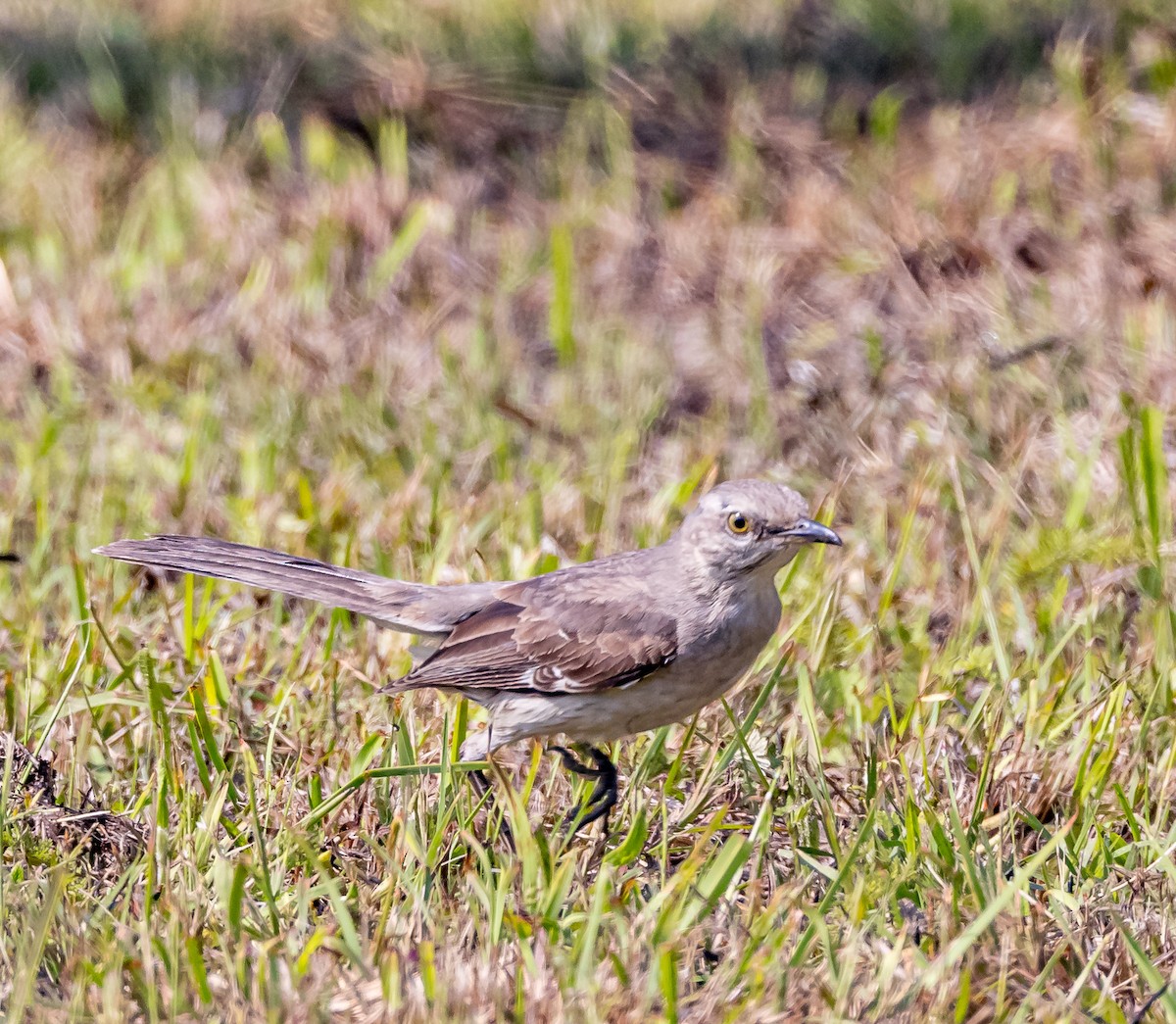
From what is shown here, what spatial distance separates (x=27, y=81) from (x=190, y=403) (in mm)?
4029

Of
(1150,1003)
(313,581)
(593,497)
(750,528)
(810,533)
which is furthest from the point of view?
(593,497)

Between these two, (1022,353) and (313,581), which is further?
(1022,353)

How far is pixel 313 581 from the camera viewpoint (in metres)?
5.20

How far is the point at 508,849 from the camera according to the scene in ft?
14.3

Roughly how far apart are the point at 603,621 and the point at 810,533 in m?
0.66

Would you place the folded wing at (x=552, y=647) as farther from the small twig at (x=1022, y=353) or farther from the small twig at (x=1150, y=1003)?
the small twig at (x=1022, y=353)

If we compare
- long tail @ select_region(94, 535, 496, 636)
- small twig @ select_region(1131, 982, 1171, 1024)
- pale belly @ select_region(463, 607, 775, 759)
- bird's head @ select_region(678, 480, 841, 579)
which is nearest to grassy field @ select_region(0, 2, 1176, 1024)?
small twig @ select_region(1131, 982, 1171, 1024)

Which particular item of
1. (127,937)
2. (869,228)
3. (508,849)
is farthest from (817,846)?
(869,228)

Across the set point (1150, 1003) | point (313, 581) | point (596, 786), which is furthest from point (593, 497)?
point (1150, 1003)

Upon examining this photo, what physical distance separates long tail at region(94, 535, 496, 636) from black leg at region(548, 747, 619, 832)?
555 mm

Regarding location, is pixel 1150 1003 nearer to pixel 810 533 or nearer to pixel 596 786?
pixel 810 533

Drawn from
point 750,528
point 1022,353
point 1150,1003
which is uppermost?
point 1022,353

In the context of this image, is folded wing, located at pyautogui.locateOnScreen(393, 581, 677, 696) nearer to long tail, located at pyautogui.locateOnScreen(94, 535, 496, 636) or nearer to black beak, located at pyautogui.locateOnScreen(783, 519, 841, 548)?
long tail, located at pyautogui.locateOnScreen(94, 535, 496, 636)

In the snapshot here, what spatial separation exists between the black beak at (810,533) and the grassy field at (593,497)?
47cm
